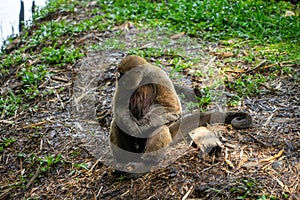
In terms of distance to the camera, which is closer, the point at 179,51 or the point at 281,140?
the point at 281,140

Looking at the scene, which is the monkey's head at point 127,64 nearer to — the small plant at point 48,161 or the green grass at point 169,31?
the small plant at point 48,161

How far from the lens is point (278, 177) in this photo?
149 inches

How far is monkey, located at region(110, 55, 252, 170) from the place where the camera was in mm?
4039

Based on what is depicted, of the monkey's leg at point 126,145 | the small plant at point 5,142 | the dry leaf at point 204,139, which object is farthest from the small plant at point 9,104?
the dry leaf at point 204,139

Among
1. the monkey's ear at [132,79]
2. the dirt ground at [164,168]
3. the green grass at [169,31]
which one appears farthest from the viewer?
the green grass at [169,31]

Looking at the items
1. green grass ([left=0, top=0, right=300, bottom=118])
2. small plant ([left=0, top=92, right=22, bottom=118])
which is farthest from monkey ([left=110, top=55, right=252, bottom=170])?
small plant ([left=0, top=92, right=22, bottom=118])

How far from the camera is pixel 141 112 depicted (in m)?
4.22

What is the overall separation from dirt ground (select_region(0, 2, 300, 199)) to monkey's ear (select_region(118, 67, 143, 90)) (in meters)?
0.94

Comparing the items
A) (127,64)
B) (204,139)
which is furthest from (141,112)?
(204,139)

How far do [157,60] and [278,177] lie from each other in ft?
10.2

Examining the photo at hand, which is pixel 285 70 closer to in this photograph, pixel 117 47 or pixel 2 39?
pixel 117 47

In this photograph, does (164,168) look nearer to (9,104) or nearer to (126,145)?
(126,145)

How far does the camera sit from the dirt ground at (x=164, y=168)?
3789 mm

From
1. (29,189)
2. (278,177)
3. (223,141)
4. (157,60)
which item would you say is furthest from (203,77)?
(29,189)
